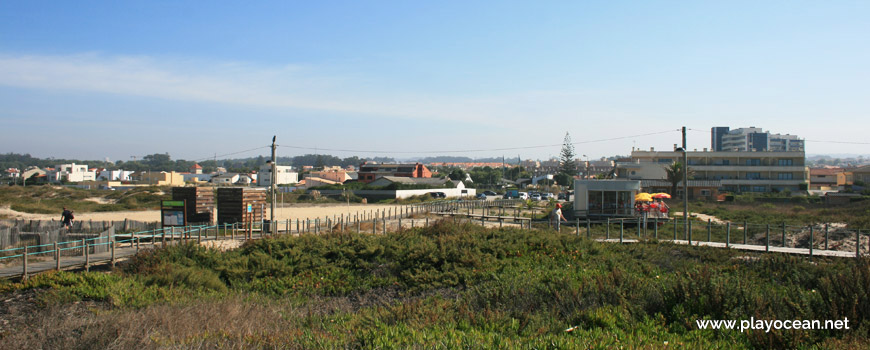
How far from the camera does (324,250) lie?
18.7 m

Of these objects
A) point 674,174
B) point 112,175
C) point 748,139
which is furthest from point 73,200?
point 748,139

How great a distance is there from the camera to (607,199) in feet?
112

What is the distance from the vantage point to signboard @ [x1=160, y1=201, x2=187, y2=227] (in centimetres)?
2555

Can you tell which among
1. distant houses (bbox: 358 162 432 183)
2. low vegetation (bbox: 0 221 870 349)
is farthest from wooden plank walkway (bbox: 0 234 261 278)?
distant houses (bbox: 358 162 432 183)

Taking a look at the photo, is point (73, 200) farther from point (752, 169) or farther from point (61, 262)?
point (752, 169)

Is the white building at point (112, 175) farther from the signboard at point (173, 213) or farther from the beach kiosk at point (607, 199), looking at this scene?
the beach kiosk at point (607, 199)

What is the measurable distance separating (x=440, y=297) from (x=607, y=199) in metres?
24.4

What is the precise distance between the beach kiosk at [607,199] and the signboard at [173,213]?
22132 millimetres

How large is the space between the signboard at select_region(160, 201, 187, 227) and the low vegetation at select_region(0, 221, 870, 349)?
8673 millimetres

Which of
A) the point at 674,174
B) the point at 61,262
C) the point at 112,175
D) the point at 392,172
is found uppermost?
the point at 674,174

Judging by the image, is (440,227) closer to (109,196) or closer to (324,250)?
(324,250)

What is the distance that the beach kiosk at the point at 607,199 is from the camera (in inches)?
1328

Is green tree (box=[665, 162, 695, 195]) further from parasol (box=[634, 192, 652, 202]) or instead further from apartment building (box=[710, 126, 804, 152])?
apartment building (box=[710, 126, 804, 152])

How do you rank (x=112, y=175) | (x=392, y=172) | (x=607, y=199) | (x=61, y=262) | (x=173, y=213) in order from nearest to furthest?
(x=61, y=262)
(x=173, y=213)
(x=607, y=199)
(x=392, y=172)
(x=112, y=175)
